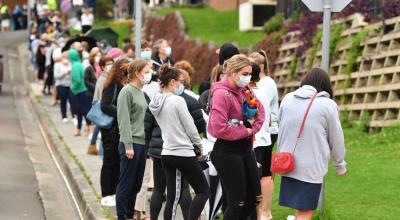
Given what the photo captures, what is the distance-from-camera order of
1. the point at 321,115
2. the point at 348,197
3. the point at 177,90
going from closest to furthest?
the point at 321,115, the point at 177,90, the point at 348,197

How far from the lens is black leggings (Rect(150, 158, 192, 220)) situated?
983cm

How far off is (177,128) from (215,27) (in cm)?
2348

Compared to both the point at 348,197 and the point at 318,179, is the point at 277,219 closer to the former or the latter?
the point at 348,197

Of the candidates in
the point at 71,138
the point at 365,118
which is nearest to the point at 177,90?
the point at 365,118

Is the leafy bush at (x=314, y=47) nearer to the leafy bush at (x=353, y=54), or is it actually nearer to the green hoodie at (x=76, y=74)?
the leafy bush at (x=353, y=54)

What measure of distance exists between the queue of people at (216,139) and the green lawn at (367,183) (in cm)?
91

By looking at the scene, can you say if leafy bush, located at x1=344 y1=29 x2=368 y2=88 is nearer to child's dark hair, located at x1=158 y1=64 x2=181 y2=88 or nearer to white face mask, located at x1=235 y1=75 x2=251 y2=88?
child's dark hair, located at x1=158 y1=64 x2=181 y2=88

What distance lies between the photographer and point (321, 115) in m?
8.27

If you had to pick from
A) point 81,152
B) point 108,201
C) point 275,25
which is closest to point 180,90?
point 108,201

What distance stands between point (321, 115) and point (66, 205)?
5466 mm

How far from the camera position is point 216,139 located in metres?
8.98

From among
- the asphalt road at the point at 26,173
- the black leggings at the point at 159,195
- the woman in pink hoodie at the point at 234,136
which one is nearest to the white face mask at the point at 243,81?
the woman in pink hoodie at the point at 234,136

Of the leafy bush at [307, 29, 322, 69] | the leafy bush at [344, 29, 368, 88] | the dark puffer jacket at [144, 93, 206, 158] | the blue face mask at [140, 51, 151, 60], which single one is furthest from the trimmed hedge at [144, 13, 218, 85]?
the dark puffer jacket at [144, 93, 206, 158]

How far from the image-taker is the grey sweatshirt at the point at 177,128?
30.6 ft
